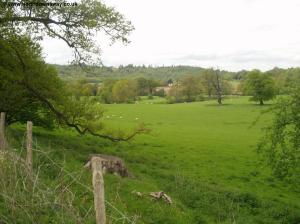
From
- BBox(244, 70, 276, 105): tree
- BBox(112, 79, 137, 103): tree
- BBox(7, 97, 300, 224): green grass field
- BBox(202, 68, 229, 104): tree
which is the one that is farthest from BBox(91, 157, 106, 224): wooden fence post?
BBox(112, 79, 137, 103): tree

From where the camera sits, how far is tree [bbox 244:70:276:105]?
94.2 meters

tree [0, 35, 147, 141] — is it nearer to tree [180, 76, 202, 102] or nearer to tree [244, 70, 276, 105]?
tree [244, 70, 276, 105]

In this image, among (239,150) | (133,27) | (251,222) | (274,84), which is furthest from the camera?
(274,84)

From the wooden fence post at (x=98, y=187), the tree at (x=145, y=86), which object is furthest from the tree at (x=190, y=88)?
the wooden fence post at (x=98, y=187)

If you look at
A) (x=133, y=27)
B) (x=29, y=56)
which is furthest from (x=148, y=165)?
(x=29, y=56)

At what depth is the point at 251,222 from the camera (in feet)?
54.6

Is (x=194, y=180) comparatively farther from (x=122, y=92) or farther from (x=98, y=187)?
(x=122, y=92)

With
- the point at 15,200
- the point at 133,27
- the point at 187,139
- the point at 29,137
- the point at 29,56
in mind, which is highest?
the point at 133,27

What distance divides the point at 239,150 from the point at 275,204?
1772 centimetres

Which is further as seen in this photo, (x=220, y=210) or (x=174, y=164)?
(x=174, y=164)

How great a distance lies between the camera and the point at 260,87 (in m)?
95.9

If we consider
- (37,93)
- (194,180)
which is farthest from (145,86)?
(194,180)

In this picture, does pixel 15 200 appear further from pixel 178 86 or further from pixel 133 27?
pixel 178 86

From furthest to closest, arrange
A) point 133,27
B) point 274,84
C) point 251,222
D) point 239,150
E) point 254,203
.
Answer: point 274,84, point 239,150, point 133,27, point 254,203, point 251,222
